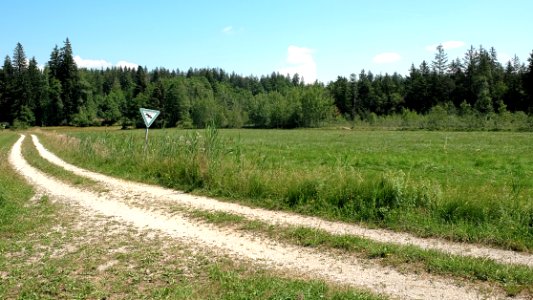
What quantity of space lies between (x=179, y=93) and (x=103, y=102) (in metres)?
30.1

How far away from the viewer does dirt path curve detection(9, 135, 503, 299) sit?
5328 millimetres

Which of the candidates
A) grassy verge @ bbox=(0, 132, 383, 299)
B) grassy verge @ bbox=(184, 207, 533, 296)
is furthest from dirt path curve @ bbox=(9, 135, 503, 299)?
grassy verge @ bbox=(0, 132, 383, 299)

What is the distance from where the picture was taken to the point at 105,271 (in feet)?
21.2

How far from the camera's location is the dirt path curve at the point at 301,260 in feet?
A: 17.5

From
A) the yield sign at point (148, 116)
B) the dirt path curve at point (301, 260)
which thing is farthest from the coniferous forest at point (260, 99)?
the dirt path curve at point (301, 260)

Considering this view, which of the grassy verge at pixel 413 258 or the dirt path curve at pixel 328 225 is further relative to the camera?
the dirt path curve at pixel 328 225

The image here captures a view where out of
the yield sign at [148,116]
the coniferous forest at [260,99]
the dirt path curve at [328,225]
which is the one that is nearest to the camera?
the dirt path curve at [328,225]

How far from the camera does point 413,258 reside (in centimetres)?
635

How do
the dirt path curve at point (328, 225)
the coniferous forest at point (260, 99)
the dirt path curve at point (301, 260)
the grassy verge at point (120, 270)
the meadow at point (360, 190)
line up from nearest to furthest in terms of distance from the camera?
1. the dirt path curve at point (301, 260)
2. the grassy verge at point (120, 270)
3. the dirt path curve at point (328, 225)
4. the meadow at point (360, 190)
5. the coniferous forest at point (260, 99)

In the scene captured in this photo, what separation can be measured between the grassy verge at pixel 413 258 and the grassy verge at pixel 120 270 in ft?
4.52

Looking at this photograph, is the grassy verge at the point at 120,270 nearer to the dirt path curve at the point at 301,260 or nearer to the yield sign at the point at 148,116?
the dirt path curve at the point at 301,260

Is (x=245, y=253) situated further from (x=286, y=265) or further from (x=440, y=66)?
(x=440, y=66)

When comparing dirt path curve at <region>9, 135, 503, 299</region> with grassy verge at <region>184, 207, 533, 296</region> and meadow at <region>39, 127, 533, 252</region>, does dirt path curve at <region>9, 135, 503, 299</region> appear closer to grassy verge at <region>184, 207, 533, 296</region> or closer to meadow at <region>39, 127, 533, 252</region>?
grassy verge at <region>184, 207, 533, 296</region>

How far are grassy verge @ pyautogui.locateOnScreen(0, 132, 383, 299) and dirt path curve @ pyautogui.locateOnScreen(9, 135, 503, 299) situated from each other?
36cm
